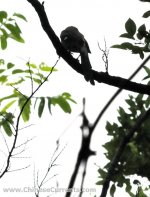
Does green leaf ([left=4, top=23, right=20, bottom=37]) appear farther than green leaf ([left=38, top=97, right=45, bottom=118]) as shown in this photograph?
Yes

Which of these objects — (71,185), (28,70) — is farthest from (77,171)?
(28,70)

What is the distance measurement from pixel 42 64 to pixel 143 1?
1.19 metres

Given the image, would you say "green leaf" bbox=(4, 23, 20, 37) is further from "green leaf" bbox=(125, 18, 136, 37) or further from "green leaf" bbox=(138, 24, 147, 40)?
"green leaf" bbox=(138, 24, 147, 40)

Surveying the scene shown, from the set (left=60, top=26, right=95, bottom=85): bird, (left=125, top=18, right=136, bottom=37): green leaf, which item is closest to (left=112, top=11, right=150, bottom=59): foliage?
(left=125, top=18, right=136, bottom=37): green leaf

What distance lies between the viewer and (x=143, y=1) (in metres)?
3.66

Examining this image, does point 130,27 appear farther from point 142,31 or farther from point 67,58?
point 67,58

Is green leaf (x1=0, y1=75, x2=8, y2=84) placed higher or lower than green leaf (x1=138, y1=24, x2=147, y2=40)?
lower

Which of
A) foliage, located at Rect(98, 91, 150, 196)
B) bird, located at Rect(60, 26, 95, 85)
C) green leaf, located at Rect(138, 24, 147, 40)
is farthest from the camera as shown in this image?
bird, located at Rect(60, 26, 95, 85)

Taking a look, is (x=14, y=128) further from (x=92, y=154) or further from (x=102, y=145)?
(x=92, y=154)

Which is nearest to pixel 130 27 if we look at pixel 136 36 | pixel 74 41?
pixel 136 36

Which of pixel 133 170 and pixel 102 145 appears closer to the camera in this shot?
pixel 133 170

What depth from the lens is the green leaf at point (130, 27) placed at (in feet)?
12.5

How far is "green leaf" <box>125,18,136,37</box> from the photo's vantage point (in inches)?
151

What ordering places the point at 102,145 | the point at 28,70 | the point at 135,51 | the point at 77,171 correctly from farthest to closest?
the point at 28,70, the point at 135,51, the point at 102,145, the point at 77,171
